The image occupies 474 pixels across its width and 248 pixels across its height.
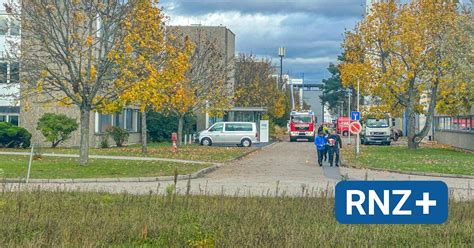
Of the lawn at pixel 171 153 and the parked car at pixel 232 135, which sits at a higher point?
the parked car at pixel 232 135

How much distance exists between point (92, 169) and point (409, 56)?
2369 centimetres

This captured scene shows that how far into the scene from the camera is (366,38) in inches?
1673

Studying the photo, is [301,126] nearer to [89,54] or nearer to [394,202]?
[89,54]

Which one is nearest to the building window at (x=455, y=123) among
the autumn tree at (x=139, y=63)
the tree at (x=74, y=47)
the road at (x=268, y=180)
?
the road at (x=268, y=180)

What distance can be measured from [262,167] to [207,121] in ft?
133

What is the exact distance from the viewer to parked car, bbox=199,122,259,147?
1980 inches

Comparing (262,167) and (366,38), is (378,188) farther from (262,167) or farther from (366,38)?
(366,38)

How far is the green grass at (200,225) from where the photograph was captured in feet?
26.9

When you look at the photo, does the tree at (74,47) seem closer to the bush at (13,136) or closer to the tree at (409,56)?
the bush at (13,136)

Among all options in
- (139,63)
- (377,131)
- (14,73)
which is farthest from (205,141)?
(139,63)

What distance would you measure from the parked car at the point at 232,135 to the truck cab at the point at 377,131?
12655 mm

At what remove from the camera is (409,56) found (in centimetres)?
4097

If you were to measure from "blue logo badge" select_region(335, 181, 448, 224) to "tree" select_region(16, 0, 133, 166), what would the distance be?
20431 mm

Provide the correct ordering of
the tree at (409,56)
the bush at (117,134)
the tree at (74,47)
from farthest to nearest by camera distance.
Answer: the bush at (117,134) → the tree at (409,56) → the tree at (74,47)
